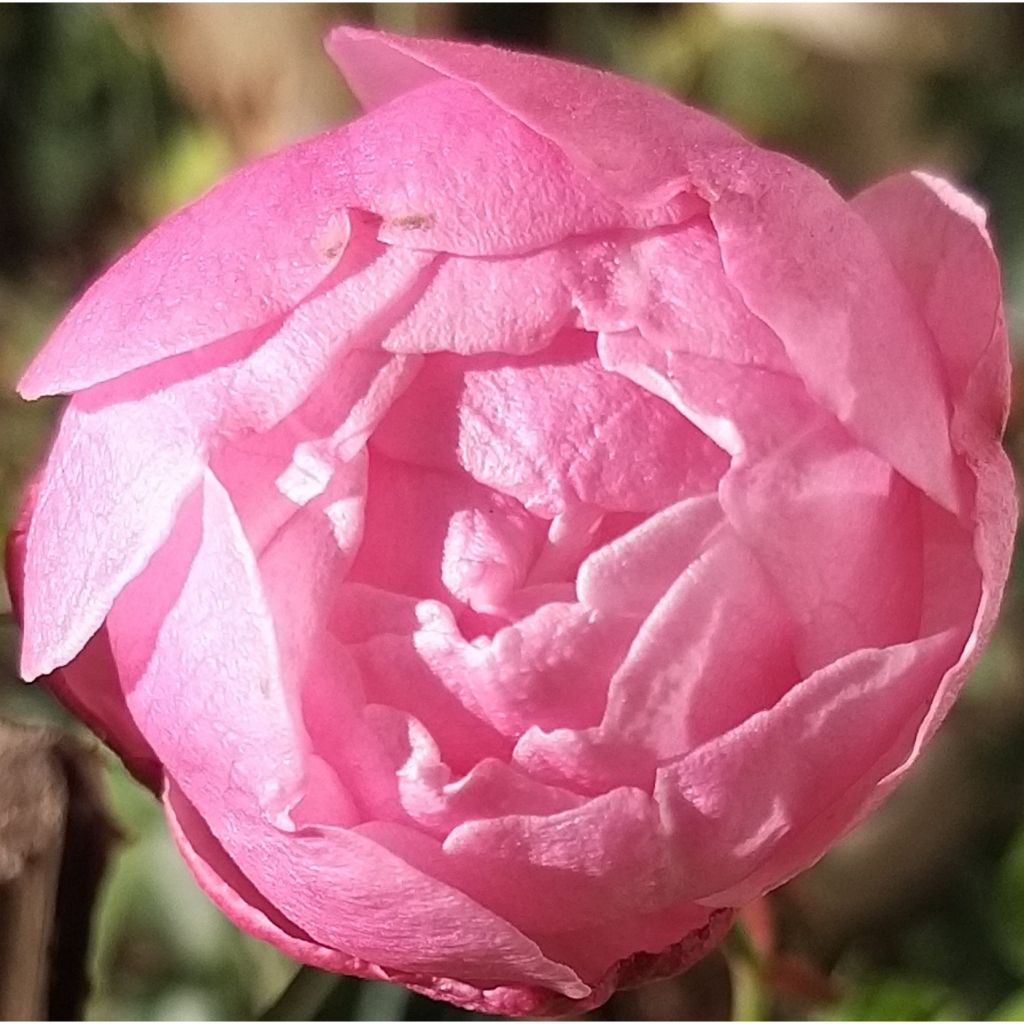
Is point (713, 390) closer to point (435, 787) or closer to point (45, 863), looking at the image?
point (435, 787)

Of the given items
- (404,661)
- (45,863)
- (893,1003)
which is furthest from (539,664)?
(893,1003)

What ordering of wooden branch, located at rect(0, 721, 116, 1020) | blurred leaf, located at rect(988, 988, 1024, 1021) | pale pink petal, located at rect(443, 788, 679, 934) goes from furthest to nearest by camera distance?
blurred leaf, located at rect(988, 988, 1024, 1021), wooden branch, located at rect(0, 721, 116, 1020), pale pink petal, located at rect(443, 788, 679, 934)

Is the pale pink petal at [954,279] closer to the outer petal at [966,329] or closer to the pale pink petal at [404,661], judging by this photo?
the outer petal at [966,329]

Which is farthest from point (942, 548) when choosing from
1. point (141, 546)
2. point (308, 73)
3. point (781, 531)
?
point (308, 73)

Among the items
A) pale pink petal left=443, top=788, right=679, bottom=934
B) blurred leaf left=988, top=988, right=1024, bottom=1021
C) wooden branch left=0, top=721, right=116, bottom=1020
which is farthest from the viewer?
blurred leaf left=988, top=988, right=1024, bottom=1021

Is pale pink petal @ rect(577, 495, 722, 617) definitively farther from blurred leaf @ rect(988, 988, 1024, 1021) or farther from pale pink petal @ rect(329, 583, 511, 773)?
blurred leaf @ rect(988, 988, 1024, 1021)

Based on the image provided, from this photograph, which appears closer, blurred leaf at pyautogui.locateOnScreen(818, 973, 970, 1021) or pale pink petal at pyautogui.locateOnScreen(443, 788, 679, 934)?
pale pink petal at pyautogui.locateOnScreen(443, 788, 679, 934)

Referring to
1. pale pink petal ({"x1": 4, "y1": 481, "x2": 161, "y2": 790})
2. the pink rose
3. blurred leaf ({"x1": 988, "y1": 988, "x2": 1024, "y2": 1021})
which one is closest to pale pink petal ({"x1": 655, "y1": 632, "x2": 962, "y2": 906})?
the pink rose

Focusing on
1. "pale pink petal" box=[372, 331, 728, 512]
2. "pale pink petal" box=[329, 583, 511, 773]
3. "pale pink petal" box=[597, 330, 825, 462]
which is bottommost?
"pale pink petal" box=[329, 583, 511, 773]

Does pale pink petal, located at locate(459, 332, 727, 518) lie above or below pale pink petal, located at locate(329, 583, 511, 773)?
above
